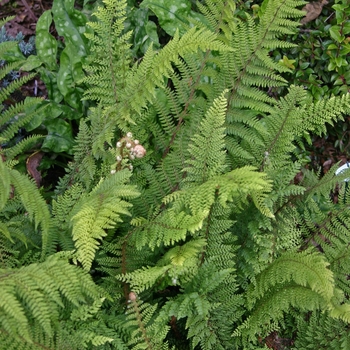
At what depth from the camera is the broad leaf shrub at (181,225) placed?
1877 mm

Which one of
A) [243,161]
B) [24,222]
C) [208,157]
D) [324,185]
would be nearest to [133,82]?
[208,157]

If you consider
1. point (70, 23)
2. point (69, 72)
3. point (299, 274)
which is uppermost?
point (70, 23)

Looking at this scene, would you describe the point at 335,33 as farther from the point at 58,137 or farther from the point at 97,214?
the point at 97,214

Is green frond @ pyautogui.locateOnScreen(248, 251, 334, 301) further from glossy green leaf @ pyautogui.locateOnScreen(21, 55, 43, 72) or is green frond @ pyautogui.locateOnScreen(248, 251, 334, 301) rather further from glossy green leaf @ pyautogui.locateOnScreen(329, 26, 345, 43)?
glossy green leaf @ pyautogui.locateOnScreen(21, 55, 43, 72)

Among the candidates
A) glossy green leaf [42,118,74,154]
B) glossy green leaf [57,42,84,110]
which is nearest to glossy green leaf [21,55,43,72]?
glossy green leaf [57,42,84,110]

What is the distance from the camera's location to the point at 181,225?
1.94m

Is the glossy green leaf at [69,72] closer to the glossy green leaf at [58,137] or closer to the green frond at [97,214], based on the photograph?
the glossy green leaf at [58,137]

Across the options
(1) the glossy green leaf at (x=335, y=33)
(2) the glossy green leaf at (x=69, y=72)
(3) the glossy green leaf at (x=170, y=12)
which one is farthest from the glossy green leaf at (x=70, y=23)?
(1) the glossy green leaf at (x=335, y=33)

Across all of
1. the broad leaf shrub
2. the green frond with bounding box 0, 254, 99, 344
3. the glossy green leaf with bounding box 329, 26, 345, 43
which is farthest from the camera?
the glossy green leaf with bounding box 329, 26, 345, 43

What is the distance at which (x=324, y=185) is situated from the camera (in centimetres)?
238

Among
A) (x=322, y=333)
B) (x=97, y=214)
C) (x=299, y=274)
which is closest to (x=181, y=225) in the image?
(x=97, y=214)

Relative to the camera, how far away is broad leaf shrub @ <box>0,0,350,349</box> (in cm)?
188

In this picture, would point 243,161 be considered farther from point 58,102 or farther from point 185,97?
point 58,102

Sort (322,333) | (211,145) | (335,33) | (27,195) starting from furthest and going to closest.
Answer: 1. (335,33)
2. (322,333)
3. (211,145)
4. (27,195)
